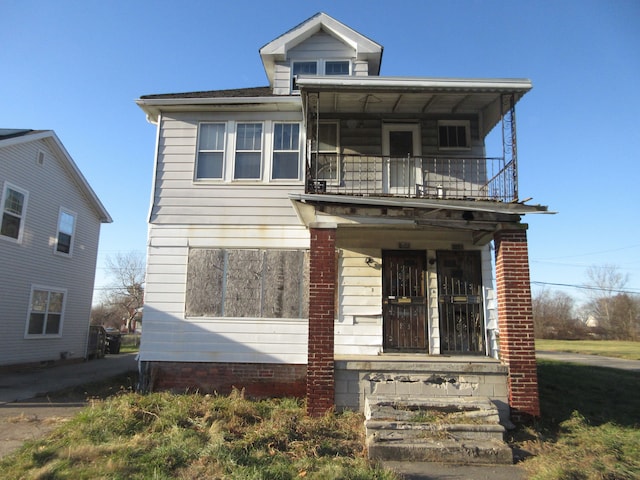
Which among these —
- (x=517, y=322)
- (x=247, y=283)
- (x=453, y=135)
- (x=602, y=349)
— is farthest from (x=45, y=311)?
(x=602, y=349)

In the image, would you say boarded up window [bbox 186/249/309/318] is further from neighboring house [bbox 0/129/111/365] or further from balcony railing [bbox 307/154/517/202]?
neighboring house [bbox 0/129/111/365]

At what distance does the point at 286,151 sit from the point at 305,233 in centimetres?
195

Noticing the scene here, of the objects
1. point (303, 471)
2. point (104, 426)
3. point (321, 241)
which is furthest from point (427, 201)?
point (104, 426)

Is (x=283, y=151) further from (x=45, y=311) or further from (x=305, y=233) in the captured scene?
(x=45, y=311)

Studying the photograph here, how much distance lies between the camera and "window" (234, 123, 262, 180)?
10.0m

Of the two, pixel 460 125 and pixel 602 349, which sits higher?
pixel 460 125

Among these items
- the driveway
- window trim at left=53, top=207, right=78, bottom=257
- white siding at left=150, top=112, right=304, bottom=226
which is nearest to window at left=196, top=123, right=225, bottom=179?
white siding at left=150, top=112, right=304, bottom=226

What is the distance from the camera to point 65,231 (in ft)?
→ 54.7

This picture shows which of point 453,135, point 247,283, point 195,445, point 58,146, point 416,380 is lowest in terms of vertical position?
point 195,445

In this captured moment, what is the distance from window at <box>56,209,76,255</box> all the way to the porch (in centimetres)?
1329

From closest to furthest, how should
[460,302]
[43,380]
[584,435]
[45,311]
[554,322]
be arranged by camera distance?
1. [584,435]
2. [460,302]
3. [43,380]
4. [45,311]
5. [554,322]

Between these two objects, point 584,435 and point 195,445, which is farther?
point 584,435

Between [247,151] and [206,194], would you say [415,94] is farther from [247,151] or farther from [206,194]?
[206,194]

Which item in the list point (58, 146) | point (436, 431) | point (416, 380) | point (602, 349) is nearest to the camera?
point (436, 431)
